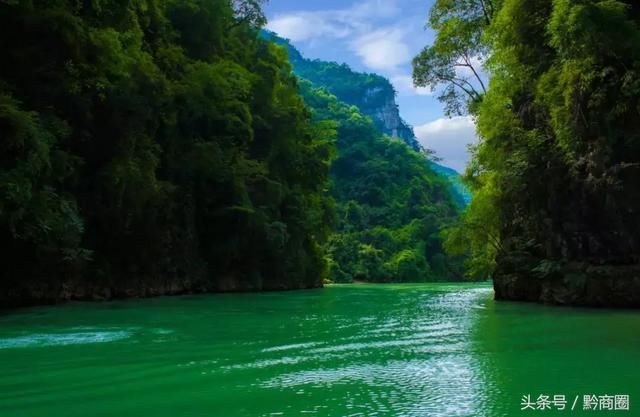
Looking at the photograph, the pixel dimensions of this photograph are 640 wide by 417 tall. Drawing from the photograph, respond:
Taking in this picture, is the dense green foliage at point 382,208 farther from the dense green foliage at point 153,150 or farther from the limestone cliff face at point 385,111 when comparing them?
the limestone cliff face at point 385,111

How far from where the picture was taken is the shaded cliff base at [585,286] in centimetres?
1375

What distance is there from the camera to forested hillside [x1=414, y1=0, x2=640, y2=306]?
13484 mm

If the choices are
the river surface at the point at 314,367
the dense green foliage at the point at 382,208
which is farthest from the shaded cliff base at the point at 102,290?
the dense green foliage at the point at 382,208

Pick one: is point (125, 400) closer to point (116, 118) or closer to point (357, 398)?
point (357, 398)

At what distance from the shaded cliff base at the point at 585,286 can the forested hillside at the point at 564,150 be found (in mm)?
26

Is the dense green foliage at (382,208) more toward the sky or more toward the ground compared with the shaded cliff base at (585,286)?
more toward the sky

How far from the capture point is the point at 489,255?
74.3 feet

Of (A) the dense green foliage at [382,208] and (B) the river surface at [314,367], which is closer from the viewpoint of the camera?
(B) the river surface at [314,367]

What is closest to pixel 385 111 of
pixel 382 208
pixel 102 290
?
pixel 382 208

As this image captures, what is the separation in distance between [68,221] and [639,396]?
13.1 m

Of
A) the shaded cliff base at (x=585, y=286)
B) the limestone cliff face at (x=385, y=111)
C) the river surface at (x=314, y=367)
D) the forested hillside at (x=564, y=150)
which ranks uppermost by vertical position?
the limestone cliff face at (x=385, y=111)

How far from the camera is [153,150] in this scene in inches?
864

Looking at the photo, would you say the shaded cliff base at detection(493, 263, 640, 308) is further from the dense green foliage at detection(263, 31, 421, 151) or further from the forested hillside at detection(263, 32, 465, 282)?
the dense green foliage at detection(263, 31, 421, 151)

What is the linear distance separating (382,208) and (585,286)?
59214 mm
